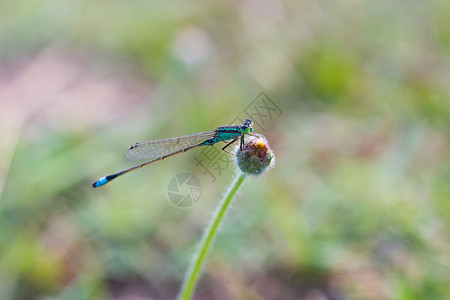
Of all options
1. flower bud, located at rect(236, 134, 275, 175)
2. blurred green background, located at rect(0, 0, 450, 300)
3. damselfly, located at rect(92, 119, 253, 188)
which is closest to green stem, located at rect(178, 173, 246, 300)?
flower bud, located at rect(236, 134, 275, 175)

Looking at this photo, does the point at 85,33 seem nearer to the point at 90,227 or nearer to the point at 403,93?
the point at 90,227

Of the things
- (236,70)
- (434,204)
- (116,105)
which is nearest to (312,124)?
(236,70)

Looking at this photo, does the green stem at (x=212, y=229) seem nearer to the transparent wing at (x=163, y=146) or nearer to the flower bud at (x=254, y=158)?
the flower bud at (x=254, y=158)

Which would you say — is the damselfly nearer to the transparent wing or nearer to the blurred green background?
the transparent wing

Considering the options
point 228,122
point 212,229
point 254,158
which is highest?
point 228,122

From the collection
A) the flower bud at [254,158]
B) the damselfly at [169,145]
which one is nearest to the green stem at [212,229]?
the flower bud at [254,158]

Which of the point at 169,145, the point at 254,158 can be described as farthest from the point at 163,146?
the point at 254,158

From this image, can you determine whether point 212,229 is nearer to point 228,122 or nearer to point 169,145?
point 169,145

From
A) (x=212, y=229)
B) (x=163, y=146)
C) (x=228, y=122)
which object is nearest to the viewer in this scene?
(x=212, y=229)
